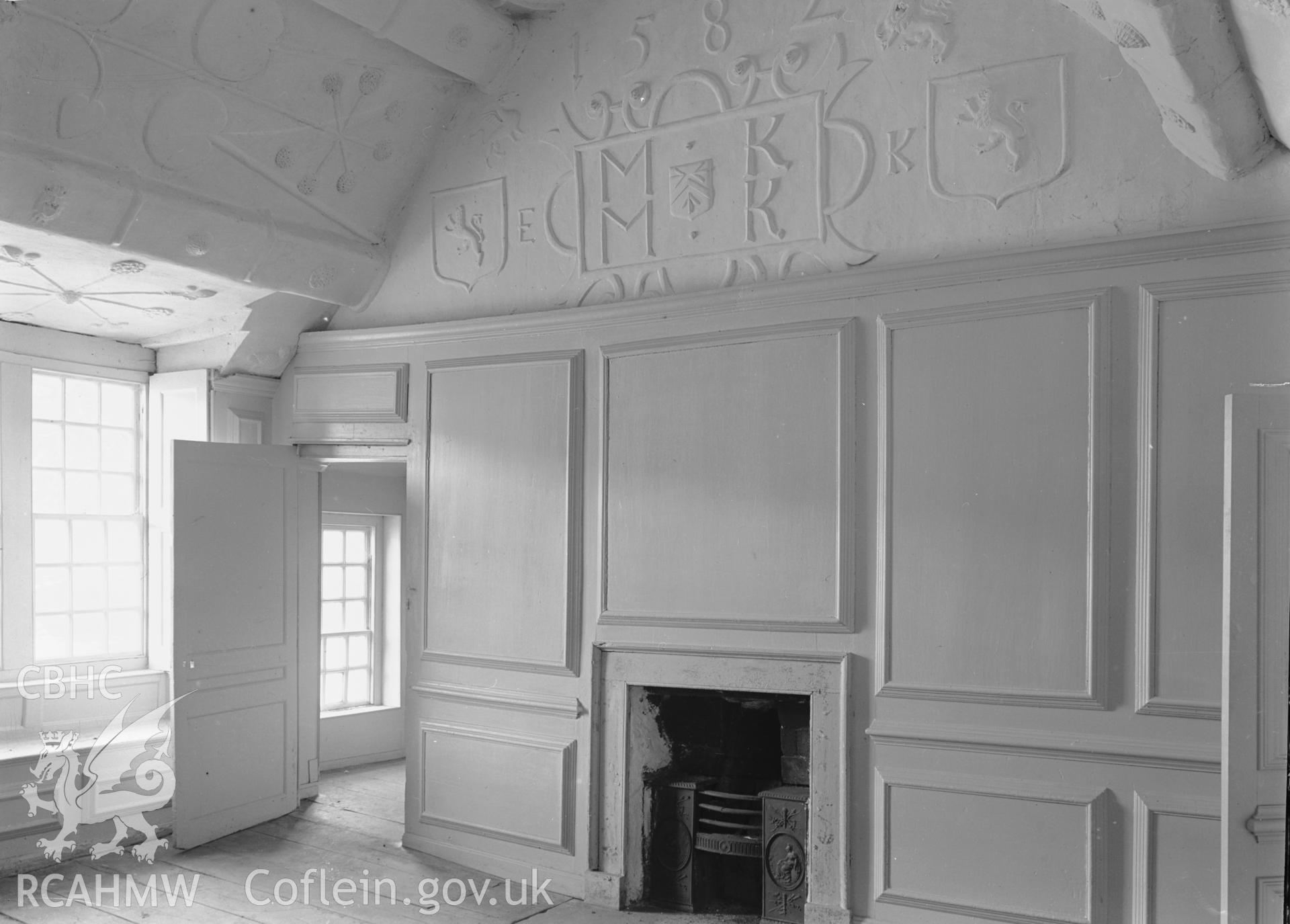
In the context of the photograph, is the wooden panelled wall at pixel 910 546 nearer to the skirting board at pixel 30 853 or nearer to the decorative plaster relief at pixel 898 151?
the decorative plaster relief at pixel 898 151

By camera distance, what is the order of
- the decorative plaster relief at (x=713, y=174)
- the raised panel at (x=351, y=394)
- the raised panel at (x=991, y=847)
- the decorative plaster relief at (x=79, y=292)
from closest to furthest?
the raised panel at (x=991, y=847), the decorative plaster relief at (x=713, y=174), the decorative plaster relief at (x=79, y=292), the raised panel at (x=351, y=394)

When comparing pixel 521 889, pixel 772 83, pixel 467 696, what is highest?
pixel 772 83

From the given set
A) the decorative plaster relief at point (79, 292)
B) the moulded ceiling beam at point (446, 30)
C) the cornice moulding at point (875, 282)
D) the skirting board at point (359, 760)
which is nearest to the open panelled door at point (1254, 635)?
the cornice moulding at point (875, 282)

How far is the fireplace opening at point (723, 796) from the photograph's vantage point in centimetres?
488

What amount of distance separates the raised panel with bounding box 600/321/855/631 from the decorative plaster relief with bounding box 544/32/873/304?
39 cm

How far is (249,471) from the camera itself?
625 cm

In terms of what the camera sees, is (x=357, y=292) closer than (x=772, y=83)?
No

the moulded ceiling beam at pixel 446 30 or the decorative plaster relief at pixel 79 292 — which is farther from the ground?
the moulded ceiling beam at pixel 446 30

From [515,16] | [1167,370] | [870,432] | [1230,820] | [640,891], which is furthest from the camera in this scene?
[515,16]

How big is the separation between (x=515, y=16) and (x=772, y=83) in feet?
5.14

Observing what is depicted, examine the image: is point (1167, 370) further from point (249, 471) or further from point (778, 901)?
point (249, 471)

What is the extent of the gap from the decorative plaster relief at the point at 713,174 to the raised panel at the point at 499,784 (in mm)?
2327

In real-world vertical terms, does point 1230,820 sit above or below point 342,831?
above

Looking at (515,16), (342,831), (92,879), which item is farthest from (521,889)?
(515,16)
